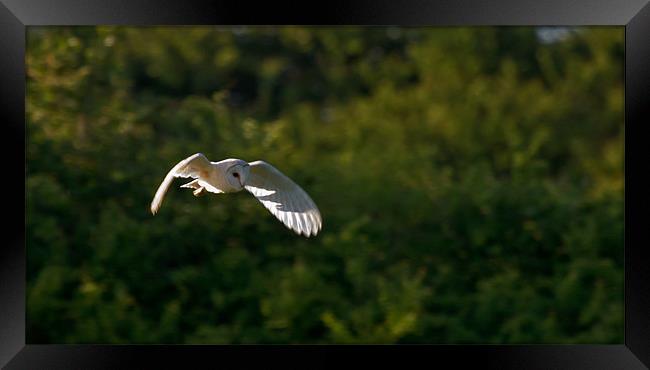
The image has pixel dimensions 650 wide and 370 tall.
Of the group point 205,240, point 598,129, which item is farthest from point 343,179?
point 598,129

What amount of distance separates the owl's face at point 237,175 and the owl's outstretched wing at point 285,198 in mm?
238

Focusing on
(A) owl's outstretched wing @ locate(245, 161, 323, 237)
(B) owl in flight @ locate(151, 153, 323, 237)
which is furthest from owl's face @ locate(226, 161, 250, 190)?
(A) owl's outstretched wing @ locate(245, 161, 323, 237)

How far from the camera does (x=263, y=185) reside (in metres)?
5.59

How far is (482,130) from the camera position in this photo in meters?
10.2

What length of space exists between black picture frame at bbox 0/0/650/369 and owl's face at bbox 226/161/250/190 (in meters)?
0.93

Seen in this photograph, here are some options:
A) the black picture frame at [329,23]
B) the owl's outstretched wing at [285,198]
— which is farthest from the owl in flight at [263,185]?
the black picture frame at [329,23]

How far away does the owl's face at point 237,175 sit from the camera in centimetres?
513

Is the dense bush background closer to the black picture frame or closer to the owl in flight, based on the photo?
the owl in flight

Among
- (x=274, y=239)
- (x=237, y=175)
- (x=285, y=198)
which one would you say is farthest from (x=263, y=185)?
(x=274, y=239)

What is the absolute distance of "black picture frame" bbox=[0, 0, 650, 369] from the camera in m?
4.15

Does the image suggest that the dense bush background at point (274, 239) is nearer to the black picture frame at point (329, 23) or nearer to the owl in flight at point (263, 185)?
the owl in flight at point (263, 185)

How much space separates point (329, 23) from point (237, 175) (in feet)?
3.90

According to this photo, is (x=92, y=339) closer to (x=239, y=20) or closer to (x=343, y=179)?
(x=343, y=179)

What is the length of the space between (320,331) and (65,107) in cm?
233
